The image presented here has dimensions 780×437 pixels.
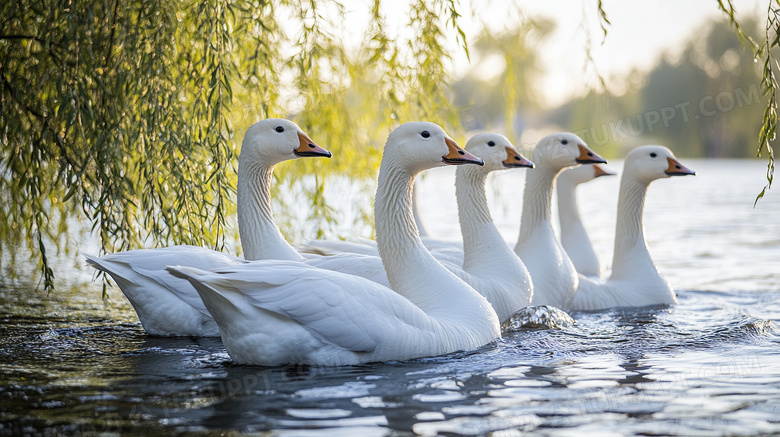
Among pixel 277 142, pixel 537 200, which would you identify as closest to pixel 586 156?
pixel 537 200

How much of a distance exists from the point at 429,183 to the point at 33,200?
108 feet

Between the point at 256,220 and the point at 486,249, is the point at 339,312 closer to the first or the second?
the point at 256,220

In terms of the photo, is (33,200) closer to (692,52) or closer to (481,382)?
(481,382)

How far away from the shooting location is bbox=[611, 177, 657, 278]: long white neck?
9484mm

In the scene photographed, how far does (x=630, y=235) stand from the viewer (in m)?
9.55

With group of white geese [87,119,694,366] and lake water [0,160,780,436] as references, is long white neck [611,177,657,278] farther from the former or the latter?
lake water [0,160,780,436]

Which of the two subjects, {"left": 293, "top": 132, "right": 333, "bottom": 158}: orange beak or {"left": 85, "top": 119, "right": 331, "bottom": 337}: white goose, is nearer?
{"left": 85, "top": 119, "right": 331, "bottom": 337}: white goose

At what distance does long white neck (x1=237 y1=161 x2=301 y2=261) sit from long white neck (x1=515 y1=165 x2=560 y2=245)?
8.83ft

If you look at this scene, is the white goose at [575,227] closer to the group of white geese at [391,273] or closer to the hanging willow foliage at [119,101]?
the group of white geese at [391,273]

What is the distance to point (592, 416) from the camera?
4586 millimetres

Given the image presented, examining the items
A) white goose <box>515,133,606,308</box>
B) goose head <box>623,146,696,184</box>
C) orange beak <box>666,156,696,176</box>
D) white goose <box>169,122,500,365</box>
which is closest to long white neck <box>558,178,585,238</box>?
goose head <box>623,146,696,184</box>

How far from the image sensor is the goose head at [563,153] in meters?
8.88

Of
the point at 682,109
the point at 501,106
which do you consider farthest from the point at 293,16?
the point at 682,109

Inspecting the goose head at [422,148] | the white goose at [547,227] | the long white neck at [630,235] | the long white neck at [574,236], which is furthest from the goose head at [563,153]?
the goose head at [422,148]
